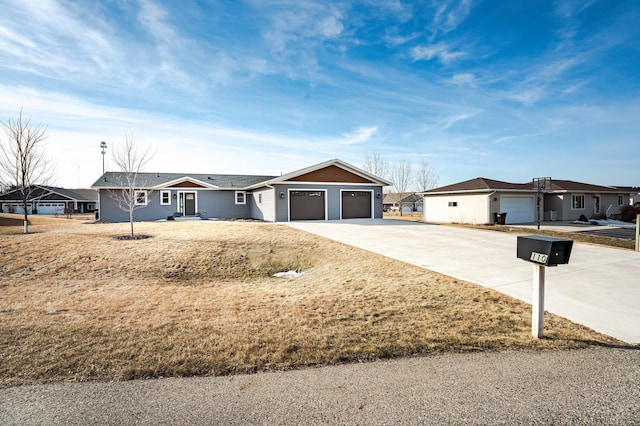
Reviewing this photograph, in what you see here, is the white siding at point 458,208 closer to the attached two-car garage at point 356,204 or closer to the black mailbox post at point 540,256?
the attached two-car garage at point 356,204

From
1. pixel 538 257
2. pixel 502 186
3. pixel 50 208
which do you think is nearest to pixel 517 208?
pixel 502 186

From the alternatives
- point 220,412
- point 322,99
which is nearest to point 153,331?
point 220,412

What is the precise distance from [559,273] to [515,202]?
66.8 feet

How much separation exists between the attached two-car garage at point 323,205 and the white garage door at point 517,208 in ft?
35.9

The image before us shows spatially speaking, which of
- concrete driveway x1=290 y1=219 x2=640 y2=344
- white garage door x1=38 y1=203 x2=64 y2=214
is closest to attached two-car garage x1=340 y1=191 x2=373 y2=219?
concrete driveway x1=290 y1=219 x2=640 y2=344

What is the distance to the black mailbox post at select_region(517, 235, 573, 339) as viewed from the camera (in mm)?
3455

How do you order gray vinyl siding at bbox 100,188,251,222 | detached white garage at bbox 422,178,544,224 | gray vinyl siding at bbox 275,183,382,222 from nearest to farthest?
gray vinyl siding at bbox 275,183,382,222
gray vinyl siding at bbox 100,188,251,222
detached white garage at bbox 422,178,544,224

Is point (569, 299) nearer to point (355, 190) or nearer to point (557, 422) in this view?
point (557, 422)

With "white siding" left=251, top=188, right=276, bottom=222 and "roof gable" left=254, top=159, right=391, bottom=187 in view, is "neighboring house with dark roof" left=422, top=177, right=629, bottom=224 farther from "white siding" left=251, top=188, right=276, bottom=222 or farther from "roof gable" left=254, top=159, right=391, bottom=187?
"white siding" left=251, top=188, right=276, bottom=222

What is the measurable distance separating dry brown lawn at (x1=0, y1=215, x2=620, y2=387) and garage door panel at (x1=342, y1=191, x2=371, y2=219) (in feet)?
43.0

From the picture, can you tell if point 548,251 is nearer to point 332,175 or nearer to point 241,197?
point 332,175

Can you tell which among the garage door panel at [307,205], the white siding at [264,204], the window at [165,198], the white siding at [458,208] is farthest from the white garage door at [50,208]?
A: the white siding at [458,208]

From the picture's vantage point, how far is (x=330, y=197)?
2156 cm

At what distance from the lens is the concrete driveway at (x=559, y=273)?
4598 mm
